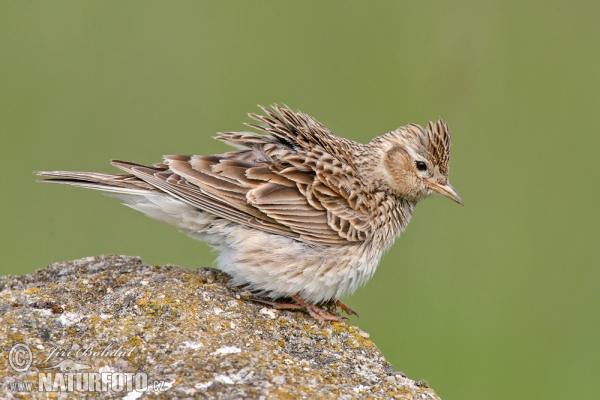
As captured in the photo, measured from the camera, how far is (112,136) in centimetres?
1295

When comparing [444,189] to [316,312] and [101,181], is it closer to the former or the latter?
[316,312]

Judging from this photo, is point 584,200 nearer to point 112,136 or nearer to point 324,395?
point 112,136

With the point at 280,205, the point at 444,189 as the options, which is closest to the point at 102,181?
the point at 280,205

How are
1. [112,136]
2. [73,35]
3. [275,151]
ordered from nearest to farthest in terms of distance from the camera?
[275,151] < [112,136] < [73,35]

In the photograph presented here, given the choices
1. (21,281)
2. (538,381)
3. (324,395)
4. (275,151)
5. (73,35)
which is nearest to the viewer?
(324,395)

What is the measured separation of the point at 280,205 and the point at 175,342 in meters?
1.86

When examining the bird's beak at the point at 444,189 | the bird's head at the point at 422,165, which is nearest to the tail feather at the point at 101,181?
the bird's head at the point at 422,165

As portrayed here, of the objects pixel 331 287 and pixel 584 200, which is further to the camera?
pixel 584 200

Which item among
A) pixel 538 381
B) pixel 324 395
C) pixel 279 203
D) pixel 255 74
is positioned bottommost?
pixel 538 381

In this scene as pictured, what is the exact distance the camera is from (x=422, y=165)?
7.72 metres

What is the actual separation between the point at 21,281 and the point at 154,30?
8.68 m

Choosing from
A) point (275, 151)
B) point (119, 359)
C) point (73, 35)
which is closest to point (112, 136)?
point (73, 35)

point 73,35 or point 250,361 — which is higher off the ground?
point 73,35

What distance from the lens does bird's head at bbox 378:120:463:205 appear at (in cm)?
766
